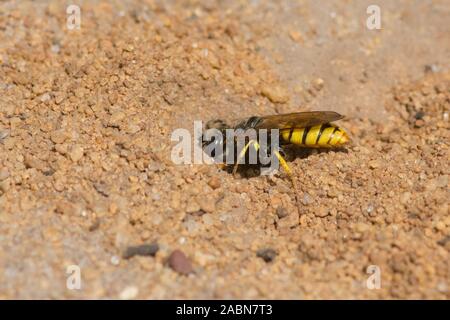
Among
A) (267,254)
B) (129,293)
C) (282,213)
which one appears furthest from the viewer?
(282,213)

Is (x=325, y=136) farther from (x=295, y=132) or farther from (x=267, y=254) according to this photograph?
(x=267, y=254)

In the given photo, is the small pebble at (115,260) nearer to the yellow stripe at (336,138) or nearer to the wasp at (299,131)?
the wasp at (299,131)

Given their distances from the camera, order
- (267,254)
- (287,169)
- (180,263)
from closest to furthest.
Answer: (180,263)
(267,254)
(287,169)

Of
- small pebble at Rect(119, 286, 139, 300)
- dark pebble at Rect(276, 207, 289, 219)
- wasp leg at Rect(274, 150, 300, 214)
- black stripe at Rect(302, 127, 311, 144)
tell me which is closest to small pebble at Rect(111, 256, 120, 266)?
Answer: small pebble at Rect(119, 286, 139, 300)

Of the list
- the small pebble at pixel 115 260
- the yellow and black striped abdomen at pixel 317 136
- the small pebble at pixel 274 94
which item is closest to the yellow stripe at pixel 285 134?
the yellow and black striped abdomen at pixel 317 136

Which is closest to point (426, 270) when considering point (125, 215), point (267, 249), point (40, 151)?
point (267, 249)

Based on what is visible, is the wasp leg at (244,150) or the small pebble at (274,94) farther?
the small pebble at (274,94)

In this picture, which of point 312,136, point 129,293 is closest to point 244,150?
point 312,136
